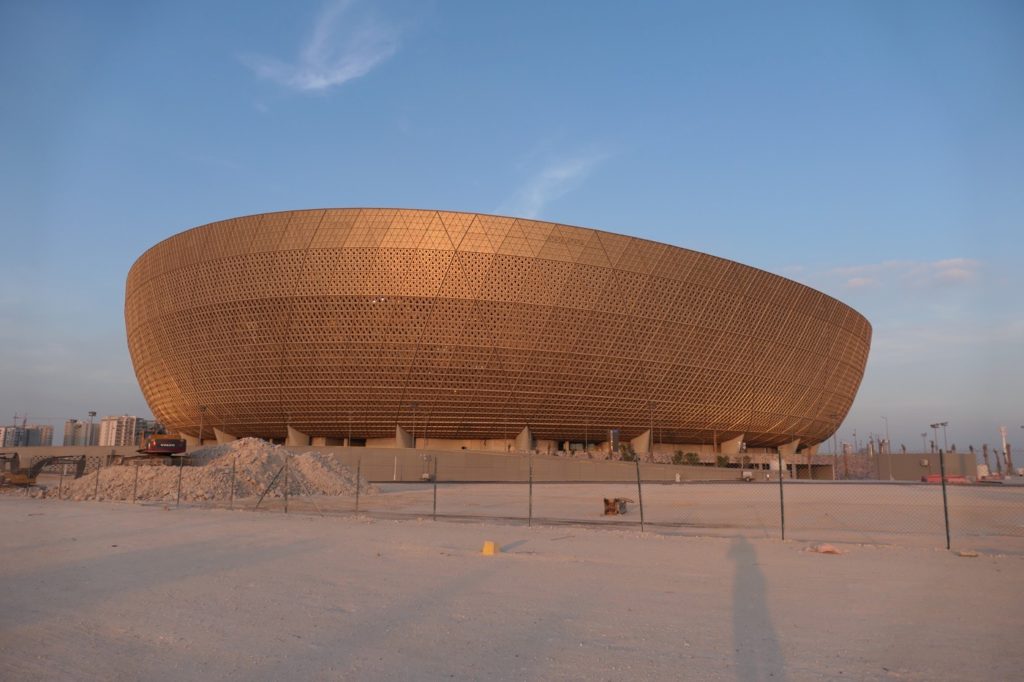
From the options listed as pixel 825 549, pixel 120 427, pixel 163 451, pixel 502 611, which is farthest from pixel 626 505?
pixel 120 427

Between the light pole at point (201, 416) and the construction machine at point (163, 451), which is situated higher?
the light pole at point (201, 416)

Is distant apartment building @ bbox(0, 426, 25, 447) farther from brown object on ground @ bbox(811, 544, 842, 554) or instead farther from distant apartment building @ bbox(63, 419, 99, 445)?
brown object on ground @ bbox(811, 544, 842, 554)

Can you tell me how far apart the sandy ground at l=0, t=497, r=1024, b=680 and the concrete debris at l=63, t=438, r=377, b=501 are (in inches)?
483

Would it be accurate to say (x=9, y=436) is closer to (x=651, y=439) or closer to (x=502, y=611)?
(x=651, y=439)

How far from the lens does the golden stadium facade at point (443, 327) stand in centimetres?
4941

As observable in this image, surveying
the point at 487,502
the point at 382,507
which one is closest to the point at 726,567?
the point at 382,507

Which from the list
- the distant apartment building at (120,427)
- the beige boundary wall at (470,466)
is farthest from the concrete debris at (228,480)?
the distant apartment building at (120,427)

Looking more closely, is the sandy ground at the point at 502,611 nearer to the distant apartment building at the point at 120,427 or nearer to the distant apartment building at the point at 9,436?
the distant apartment building at the point at 120,427

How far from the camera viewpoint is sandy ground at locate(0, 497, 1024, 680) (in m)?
5.24

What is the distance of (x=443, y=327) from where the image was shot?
4956cm

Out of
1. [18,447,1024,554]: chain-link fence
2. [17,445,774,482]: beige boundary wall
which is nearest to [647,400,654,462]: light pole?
[17,445,774,482]: beige boundary wall

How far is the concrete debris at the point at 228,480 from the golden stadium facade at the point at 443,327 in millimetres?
20476

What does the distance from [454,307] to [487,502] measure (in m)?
25.8

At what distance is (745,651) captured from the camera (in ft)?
18.4
